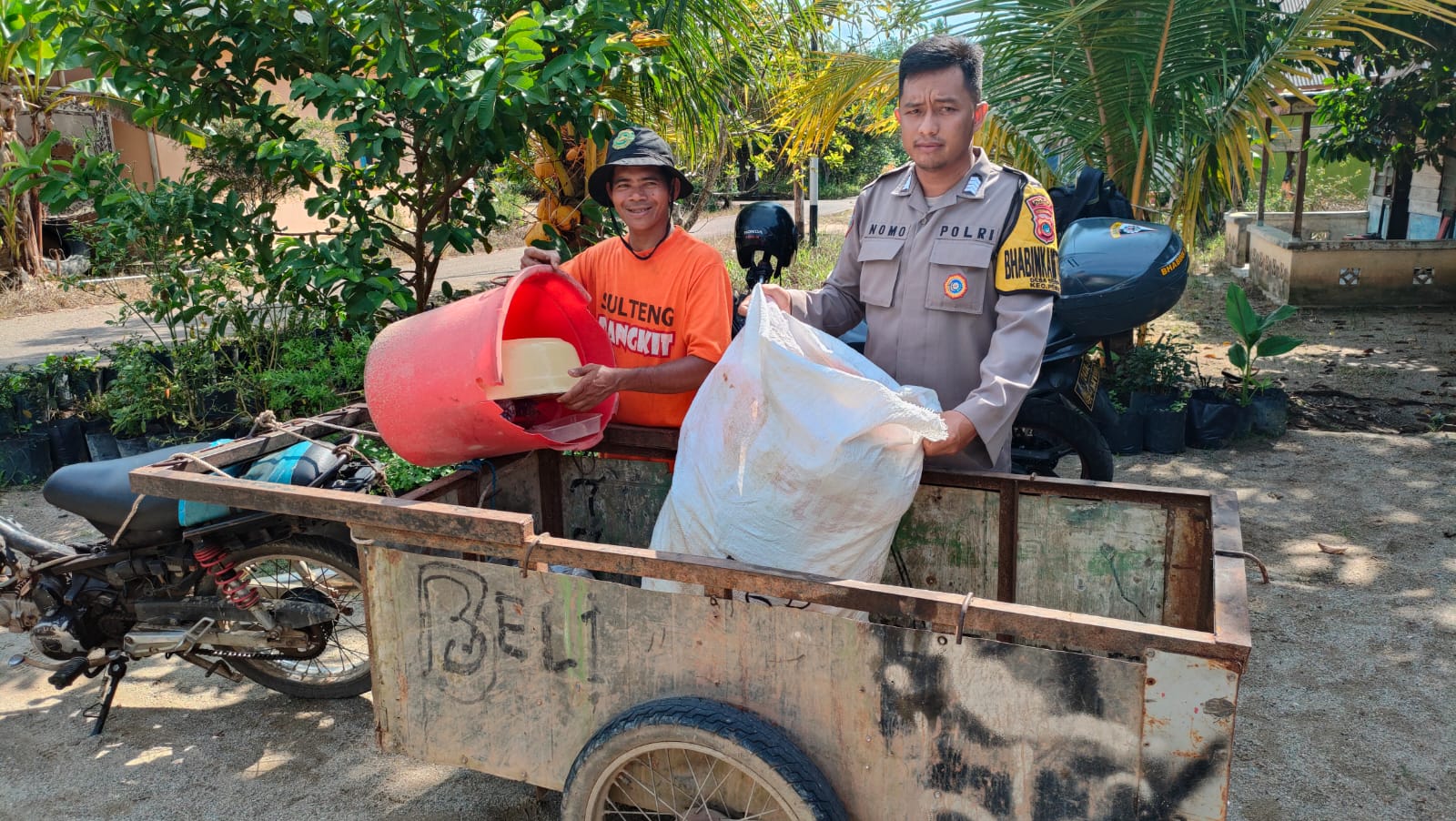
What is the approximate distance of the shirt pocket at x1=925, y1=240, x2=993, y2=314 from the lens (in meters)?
2.42

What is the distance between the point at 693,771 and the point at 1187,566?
1239 mm

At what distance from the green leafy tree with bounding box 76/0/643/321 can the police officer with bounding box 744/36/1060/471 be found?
1.49 metres

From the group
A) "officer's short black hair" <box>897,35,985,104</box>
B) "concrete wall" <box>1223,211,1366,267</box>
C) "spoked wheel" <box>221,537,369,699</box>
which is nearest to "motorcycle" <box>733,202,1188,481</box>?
"officer's short black hair" <box>897,35,985,104</box>

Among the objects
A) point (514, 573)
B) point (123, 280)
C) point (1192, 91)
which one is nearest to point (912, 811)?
point (514, 573)

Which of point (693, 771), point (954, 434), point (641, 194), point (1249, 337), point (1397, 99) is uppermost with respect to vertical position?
point (1397, 99)

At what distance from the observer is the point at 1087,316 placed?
411 centimetres

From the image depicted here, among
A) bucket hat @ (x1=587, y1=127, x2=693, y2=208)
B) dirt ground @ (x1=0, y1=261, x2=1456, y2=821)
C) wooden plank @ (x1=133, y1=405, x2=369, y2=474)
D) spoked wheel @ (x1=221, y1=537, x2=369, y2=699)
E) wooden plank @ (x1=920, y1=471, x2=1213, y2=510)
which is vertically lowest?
dirt ground @ (x1=0, y1=261, x2=1456, y2=821)

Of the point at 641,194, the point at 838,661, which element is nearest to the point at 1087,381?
the point at 641,194

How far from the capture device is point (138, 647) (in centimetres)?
299

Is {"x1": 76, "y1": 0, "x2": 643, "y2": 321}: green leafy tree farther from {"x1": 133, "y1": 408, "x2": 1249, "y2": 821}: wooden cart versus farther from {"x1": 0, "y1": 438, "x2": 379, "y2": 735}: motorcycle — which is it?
{"x1": 133, "y1": 408, "x2": 1249, "y2": 821}: wooden cart

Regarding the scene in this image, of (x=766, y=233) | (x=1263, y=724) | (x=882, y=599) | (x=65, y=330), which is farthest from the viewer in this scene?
(x=65, y=330)

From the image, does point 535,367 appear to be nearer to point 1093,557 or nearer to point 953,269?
point 953,269

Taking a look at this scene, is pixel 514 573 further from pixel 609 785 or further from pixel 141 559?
pixel 141 559

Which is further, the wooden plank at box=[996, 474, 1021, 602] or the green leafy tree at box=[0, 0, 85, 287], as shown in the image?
the green leafy tree at box=[0, 0, 85, 287]
